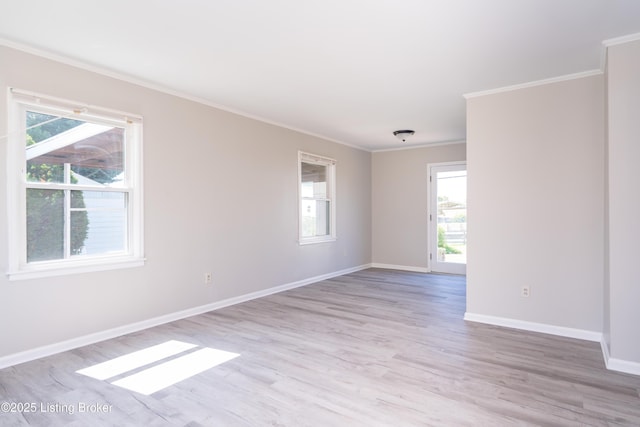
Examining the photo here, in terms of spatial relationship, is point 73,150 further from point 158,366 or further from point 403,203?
point 403,203

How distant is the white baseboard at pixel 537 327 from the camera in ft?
10.8

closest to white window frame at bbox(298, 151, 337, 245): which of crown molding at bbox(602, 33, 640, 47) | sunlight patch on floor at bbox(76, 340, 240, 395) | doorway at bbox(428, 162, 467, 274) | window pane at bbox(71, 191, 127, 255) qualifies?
doorway at bbox(428, 162, 467, 274)

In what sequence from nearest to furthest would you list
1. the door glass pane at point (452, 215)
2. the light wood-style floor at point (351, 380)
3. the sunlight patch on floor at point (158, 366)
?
the light wood-style floor at point (351, 380) → the sunlight patch on floor at point (158, 366) → the door glass pane at point (452, 215)

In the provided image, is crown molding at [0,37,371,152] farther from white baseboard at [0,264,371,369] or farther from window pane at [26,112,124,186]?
white baseboard at [0,264,371,369]

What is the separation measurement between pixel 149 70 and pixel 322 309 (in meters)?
3.13

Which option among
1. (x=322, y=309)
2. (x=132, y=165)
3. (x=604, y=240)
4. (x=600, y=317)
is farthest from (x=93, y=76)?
(x=600, y=317)

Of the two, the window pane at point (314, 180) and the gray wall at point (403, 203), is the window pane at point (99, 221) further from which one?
the gray wall at point (403, 203)

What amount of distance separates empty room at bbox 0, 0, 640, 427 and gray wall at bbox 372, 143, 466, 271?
2085mm

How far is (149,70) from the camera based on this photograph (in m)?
3.28

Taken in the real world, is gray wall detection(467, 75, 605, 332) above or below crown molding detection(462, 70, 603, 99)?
below

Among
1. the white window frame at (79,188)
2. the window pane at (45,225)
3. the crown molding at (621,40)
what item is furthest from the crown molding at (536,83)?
the window pane at (45,225)

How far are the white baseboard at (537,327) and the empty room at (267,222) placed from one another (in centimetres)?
1

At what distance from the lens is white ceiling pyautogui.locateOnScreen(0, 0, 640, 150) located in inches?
90.2

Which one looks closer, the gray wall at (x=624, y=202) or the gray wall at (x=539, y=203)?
the gray wall at (x=624, y=202)
